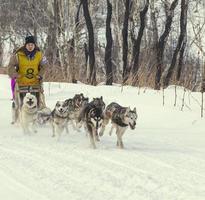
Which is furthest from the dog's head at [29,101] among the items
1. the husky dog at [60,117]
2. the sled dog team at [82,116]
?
the husky dog at [60,117]

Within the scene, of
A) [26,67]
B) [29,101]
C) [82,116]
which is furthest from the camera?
[26,67]

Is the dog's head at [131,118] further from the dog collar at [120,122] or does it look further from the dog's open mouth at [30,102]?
the dog's open mouth at [30,102]

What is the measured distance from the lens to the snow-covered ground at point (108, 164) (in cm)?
548

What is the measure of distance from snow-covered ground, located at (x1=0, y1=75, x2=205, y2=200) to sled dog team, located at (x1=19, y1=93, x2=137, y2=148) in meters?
0.20

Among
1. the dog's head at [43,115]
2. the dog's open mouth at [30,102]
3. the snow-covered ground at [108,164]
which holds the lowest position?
the snow-covered ground at [108,164]

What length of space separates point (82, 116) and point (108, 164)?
203 centimetres

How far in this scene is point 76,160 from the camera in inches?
273

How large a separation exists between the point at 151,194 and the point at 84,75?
48.7ft

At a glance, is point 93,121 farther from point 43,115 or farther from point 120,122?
point 43,115

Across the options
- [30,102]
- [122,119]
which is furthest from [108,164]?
[30,102]

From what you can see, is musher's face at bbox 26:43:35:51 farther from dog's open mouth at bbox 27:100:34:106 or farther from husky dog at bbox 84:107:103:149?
husky dog at bbox 84:107:103:149

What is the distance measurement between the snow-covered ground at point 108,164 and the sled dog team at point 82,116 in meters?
0.20

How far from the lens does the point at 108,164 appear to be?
6.75 meters

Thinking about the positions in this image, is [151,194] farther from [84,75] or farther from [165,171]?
[84,75]
